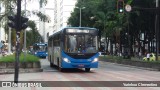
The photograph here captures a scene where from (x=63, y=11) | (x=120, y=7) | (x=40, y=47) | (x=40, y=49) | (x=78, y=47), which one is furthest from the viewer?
(x=63, y=11)

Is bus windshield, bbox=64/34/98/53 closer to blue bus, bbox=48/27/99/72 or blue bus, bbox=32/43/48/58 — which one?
blue bus, bbox=48/27/99/72

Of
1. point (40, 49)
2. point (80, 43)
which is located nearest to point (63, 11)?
point (40, 49)

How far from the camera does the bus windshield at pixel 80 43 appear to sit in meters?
27.6

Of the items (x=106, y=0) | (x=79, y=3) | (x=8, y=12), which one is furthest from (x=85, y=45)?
(x=79, y=3)

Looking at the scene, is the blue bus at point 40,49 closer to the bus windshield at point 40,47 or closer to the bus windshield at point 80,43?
the bus windshield at point 40,47

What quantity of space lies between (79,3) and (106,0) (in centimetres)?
2428

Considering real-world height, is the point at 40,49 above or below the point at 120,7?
below

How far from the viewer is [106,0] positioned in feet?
210

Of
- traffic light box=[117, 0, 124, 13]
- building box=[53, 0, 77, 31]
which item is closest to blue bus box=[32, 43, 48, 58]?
traffic light box=[117, 0, 124, 13]

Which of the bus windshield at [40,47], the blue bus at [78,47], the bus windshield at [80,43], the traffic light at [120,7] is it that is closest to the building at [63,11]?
Result: the bus windshield at [40,47]

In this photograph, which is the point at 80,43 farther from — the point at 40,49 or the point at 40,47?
the point at 40,49

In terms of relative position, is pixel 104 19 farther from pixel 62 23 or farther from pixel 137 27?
pixel 62 23

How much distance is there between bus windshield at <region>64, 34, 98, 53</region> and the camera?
27.6m

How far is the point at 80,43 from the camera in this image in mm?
27656
